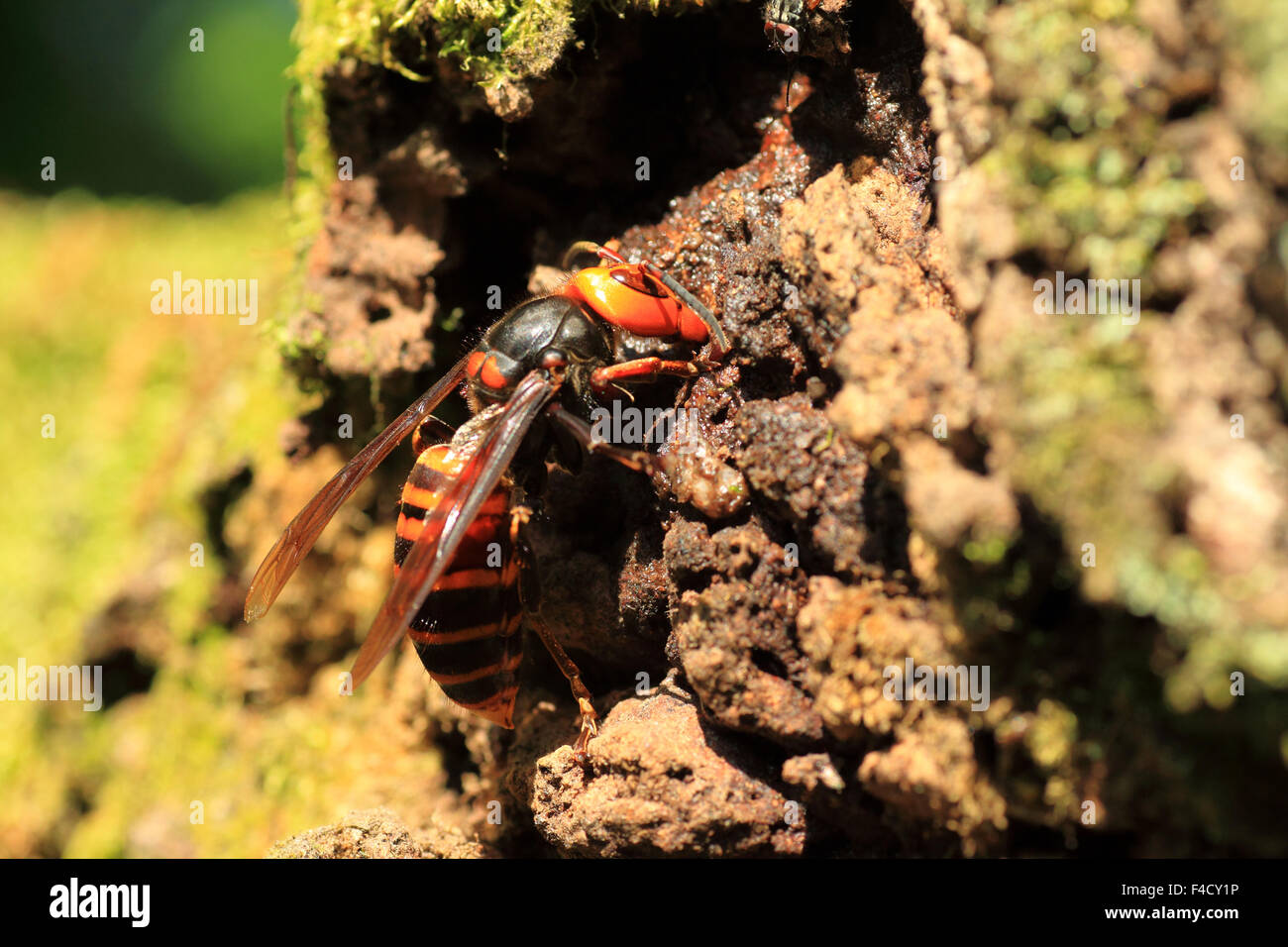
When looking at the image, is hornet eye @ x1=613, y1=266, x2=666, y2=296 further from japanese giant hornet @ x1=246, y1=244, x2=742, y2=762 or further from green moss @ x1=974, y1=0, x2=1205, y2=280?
green moss @ x1=974, y1=0, x2=1205, y2=280

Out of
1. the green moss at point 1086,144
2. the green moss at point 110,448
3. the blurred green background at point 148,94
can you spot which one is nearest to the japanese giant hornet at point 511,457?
the green moss at point 1086,144

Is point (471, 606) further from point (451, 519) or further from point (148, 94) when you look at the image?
point (148, 94)

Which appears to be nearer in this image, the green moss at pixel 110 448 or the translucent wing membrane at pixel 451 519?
the translucent wing membrane at pixel 451 519

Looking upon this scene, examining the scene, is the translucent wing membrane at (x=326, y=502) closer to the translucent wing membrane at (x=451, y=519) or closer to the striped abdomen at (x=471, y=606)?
the striped abdomen at (x=471, y=606)

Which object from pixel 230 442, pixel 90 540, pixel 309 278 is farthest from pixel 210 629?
pixel 309 278

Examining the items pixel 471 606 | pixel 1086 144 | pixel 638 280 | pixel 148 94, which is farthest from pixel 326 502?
pixel 148 94

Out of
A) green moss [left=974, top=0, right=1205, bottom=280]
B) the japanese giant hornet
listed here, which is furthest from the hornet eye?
green moss [left=974, top=0, right=1205, bottom=280]
